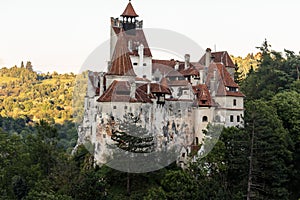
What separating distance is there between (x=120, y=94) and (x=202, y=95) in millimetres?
9660

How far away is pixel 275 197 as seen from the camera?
44.7m

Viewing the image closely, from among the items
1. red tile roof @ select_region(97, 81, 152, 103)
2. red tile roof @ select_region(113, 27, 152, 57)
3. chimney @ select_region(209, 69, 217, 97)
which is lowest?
red tile roof @ select_region(97, 81, 152, 103)

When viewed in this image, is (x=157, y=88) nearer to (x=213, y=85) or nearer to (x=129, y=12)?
(x=213, y=85)

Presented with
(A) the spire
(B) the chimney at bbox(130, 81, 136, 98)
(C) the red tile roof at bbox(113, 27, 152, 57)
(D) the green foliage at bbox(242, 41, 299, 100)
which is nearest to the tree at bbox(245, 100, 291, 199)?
(B) the chimney at bbox(130, 81, 136, 98)

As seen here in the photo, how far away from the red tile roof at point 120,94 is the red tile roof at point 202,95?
6.03 metres

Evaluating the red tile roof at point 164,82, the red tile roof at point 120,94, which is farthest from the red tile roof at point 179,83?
the red tile roof at point 120,94

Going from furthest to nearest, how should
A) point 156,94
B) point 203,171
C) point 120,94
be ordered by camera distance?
point 156,94
point 120,94
point 203,171

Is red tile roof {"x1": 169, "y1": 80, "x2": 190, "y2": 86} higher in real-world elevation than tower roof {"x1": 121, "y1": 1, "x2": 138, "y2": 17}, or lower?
lower

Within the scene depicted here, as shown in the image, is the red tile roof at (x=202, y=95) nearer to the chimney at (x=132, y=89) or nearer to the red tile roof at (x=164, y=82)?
the red tile roof at (x=164, y=82)

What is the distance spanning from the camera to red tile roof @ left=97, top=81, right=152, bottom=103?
5150 cm

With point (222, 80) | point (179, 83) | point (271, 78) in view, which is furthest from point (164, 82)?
point (271, 78)

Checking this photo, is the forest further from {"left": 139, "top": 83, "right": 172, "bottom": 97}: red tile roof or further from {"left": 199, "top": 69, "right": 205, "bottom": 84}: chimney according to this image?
{"left": 139, "top": 83, "right": 172, "bottom": 97}: red tile roof

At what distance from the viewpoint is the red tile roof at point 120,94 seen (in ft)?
169

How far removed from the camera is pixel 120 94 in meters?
51.6
